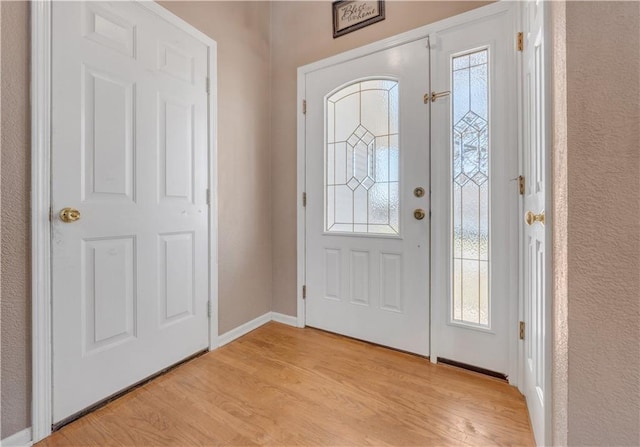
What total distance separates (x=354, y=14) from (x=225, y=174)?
1427mm

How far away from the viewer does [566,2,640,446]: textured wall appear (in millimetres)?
637

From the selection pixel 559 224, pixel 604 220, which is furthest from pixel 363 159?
pixel 604 220

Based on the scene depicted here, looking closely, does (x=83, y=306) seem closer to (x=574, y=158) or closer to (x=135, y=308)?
(x=135, y=308)

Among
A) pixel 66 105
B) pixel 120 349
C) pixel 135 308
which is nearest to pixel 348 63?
pixel 66 105

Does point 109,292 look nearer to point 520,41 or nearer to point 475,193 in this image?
point 475,193

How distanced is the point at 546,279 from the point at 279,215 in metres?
1.86

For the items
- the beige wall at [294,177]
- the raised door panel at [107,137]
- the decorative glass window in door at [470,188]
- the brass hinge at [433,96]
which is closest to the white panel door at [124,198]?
the raised door panel at [107,137]

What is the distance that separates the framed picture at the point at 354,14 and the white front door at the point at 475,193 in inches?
19.2

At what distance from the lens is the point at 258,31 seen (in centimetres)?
229

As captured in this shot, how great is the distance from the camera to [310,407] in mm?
1363

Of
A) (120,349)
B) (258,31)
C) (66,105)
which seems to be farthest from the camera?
(258,31)

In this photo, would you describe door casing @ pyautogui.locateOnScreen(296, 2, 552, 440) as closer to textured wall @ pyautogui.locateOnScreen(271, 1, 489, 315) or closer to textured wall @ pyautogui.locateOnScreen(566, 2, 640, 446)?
textured wall @ pyautogui.locateOnScreen(271, 1, 489, 315)

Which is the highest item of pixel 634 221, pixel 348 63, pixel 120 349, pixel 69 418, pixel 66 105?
pixel 348 63

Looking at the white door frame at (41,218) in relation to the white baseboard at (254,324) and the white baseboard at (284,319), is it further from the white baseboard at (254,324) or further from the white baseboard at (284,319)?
the white baseboard at (284,319)
